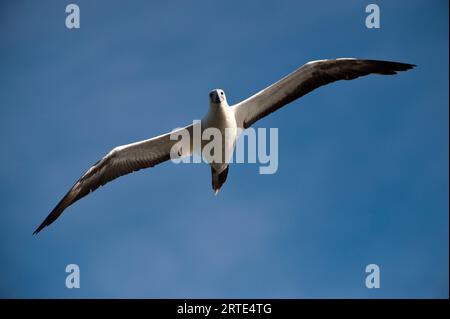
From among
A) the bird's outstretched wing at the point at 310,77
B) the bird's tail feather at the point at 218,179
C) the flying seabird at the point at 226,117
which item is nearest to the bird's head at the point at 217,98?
the flying seabird at the point at 226,117

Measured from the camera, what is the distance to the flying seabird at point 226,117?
16.8m

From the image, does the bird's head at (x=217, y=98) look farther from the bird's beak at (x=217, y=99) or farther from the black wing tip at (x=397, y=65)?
the black wing tip at (x=397, y=65)

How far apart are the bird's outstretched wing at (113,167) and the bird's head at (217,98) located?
183cm

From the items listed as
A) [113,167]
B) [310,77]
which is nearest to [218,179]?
[113,167]

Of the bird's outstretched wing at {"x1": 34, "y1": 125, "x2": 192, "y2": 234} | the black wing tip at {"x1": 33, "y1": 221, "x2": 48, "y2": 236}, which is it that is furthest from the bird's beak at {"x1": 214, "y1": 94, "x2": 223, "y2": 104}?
the black wing tip at {"x1": 33, "y1": 221, "x2": 48, "y2": 236}

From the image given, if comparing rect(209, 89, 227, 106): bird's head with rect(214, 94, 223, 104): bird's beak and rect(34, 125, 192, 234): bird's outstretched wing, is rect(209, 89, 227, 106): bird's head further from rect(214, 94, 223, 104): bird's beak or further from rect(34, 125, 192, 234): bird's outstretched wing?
rect(34, 125, 192, 234): bird's outstretched wing

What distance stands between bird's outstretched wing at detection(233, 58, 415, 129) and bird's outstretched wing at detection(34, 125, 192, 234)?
7.87ft

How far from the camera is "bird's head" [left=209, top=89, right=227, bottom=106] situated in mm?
16630

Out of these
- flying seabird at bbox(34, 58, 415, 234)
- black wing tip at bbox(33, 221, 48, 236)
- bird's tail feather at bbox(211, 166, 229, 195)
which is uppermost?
flying seabird at bbox(34, 58, 415, 234)

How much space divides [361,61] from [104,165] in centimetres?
740

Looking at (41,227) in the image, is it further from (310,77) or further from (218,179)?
(310,77)

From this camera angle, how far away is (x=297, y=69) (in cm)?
1692
